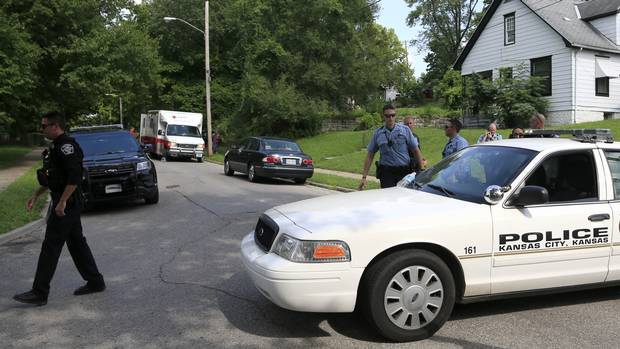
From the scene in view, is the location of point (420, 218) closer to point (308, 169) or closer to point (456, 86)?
point (308, 169)

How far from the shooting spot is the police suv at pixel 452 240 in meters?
3.99

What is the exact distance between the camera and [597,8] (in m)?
27.4

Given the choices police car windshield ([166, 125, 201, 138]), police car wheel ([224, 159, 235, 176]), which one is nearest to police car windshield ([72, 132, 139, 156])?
police car wheel ([224, 159, 235, 176])

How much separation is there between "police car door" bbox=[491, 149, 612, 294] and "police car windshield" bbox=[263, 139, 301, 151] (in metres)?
12.8

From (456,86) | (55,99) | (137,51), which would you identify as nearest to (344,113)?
(456,86)

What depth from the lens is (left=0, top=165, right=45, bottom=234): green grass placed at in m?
9.16

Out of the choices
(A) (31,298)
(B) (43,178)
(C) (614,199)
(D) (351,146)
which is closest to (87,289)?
(A) (31,298)

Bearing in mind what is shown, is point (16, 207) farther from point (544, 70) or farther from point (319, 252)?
point (544, 70)

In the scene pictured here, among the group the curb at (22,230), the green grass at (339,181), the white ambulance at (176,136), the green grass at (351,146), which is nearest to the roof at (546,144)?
the curb at (22,230)

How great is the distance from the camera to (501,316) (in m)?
4.67

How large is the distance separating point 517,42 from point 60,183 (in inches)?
1052

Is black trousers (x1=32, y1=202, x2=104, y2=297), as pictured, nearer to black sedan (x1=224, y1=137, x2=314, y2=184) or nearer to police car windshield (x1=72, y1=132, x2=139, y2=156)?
police car windshield (x1=72, y1=132, x2=139, y2=156)

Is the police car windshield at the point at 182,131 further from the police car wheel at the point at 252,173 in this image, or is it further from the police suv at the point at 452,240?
the police suv at the point at 452,240

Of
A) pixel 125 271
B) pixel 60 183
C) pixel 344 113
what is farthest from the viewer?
pixel 344 113
